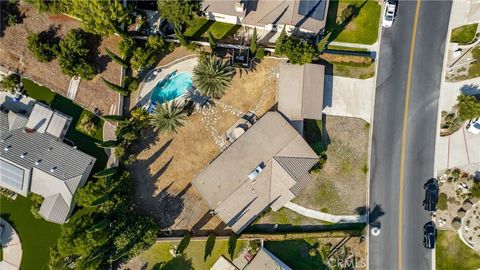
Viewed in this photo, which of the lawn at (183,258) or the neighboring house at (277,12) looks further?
the lawn at (183,258)

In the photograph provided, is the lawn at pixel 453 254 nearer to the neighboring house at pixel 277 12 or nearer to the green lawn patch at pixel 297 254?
the green lawn patch at pixel 297 254

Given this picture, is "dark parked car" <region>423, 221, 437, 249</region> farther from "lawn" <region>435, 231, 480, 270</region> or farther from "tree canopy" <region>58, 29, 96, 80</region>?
"tree canopy" <region>58, 29, 96, 80</region>

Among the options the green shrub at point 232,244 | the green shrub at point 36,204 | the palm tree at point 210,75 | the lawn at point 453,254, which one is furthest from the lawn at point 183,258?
the lawn at point 453,254

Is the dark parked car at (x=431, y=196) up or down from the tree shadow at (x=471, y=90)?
down

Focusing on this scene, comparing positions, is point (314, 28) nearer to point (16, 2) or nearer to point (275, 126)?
point (275, 126)

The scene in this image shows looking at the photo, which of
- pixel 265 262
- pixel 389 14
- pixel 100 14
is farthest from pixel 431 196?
pixel 100 14

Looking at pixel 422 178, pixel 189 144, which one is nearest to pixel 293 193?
pixel 189 144

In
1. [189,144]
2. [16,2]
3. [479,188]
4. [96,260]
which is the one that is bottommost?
[96,260]
